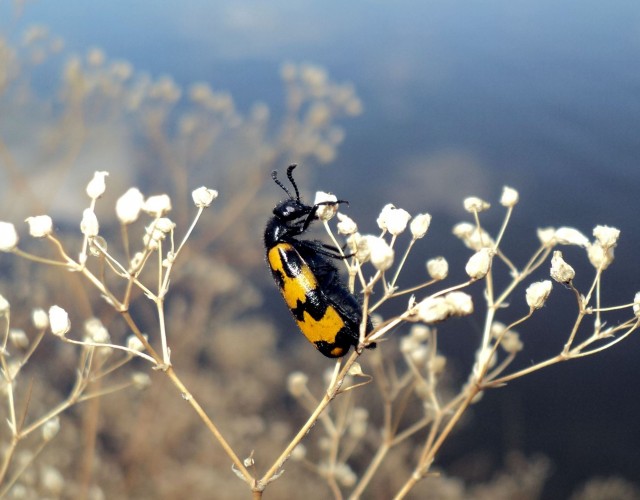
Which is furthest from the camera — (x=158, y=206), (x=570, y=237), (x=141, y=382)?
(x=141, y=382)

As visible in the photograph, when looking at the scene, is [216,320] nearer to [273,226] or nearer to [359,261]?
[273,226]

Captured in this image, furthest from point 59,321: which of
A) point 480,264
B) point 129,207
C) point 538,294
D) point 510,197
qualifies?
point 510,197

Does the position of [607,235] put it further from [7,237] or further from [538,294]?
[7,237]

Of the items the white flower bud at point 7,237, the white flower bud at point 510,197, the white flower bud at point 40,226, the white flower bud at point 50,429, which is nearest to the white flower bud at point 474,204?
the white flower bud at point 510,197

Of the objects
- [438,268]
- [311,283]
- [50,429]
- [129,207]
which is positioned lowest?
[50,429]

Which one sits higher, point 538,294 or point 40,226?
point 40,226

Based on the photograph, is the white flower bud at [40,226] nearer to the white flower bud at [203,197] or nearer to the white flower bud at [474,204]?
the white flower bud at [203,197]
